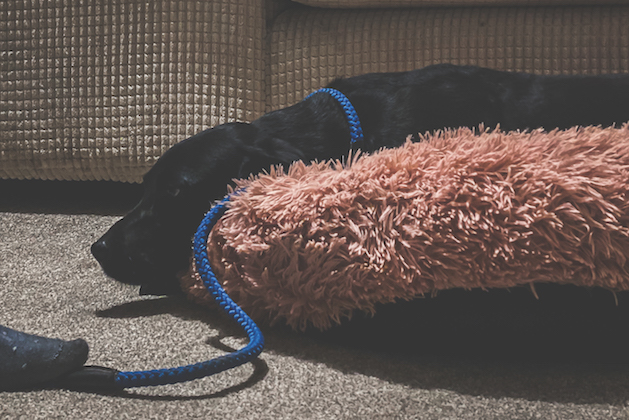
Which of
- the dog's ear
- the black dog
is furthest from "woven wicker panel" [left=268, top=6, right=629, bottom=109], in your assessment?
the dog's ear

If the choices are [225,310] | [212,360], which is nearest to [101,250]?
[225,310]

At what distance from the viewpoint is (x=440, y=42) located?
138 centimetres

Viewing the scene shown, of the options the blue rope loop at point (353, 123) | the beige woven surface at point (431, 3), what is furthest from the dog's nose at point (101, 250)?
the beige woven surface at point (431, 3)

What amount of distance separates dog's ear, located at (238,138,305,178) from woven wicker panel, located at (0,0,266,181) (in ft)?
1.67

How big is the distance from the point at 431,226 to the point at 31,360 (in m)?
0.47

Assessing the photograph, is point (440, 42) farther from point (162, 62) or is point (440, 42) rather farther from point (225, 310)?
point (225, 310)

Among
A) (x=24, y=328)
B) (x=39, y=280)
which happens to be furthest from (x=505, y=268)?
(x=39, y=280)

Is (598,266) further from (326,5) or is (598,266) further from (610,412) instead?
(326,5)

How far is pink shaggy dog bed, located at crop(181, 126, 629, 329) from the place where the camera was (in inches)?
A: 26.3

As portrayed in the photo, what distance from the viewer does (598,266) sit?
0.66 meters

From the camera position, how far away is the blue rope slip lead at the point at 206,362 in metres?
0.62

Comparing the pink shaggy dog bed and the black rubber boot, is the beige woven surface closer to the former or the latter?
the pink shaggy dog bed

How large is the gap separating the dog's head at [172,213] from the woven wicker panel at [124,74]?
0.53 meters

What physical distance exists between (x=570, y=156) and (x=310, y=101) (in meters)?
0.53
